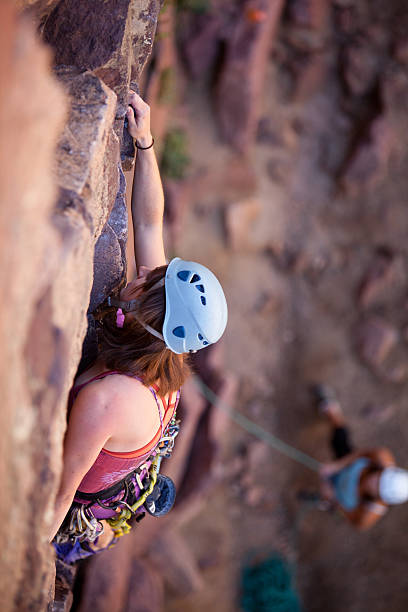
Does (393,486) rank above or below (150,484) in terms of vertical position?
below

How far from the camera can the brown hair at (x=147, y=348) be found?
75.0 inches

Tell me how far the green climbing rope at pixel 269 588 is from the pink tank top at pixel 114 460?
171 inches

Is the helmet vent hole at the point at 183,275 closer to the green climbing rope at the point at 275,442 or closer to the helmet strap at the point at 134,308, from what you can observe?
the helmet strap at the point at 134,308

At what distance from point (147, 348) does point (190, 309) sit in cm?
24

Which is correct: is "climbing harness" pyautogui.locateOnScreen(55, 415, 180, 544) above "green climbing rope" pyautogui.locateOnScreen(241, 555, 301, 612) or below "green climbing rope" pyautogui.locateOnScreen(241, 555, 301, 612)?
above

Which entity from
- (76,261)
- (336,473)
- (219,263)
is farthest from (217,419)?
(76,261)

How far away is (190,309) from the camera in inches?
→ 74.4

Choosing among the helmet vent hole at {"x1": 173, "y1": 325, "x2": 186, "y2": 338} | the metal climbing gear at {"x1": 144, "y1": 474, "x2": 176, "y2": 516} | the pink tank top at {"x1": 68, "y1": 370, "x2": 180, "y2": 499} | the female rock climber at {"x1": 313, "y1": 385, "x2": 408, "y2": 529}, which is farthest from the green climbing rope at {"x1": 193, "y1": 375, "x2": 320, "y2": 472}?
the helmet vent hole at {"x1": 173, "y1": 325, "x2": 186, "y2": 338}

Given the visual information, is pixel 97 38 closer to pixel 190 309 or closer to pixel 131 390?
pixel 190 309

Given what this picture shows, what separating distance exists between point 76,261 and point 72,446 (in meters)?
0.72

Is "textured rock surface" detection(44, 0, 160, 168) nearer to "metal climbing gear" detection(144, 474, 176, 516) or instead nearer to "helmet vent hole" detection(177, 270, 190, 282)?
"helmet vent hole" detection(177, 270, 190, 282)

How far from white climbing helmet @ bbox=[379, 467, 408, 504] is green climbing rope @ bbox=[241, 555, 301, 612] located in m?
1.97

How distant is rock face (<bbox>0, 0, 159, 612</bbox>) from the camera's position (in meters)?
1.14

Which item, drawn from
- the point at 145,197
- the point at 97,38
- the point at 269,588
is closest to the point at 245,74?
the point at 97,38
